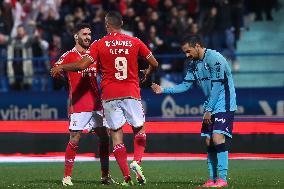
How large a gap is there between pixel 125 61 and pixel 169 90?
97 centimetres

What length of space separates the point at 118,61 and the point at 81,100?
108 centimetres

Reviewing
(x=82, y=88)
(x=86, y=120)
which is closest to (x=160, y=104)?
(x=82, y=88)

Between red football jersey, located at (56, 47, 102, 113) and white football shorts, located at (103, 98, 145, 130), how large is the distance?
0.64 metres

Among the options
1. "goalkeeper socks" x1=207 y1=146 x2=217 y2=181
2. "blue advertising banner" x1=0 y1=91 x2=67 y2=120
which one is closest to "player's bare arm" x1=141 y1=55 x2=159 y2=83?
"goalkeeper socks" x1=207 y1=146 x2=217 y2=181

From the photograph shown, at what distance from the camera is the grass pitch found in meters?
15.4

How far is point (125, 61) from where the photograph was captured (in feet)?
49.5

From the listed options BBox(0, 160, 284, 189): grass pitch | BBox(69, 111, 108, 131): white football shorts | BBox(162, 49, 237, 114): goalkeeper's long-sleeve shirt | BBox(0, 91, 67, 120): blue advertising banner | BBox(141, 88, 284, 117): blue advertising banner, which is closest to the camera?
BBox(162, 49, 237, 114): goalkeeper's long-sleeve shirt

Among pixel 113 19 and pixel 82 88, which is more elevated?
pixel 113 19

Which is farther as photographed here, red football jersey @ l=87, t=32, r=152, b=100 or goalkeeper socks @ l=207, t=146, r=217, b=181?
goalkeeper socks @ l=207, t=146, r=217, b=181

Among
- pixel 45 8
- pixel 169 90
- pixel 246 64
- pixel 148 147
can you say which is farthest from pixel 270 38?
pixel 169 90

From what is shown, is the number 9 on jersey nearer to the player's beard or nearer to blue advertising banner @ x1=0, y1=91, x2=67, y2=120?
the player's beard

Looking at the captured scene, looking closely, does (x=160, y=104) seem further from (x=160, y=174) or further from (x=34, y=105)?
(x=160, y=174)

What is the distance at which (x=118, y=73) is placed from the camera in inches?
596

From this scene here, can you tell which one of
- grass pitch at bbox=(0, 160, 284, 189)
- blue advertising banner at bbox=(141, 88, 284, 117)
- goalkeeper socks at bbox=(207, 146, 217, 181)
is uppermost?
blue advertising banner at bbox=(141, 88, 284, 117)
